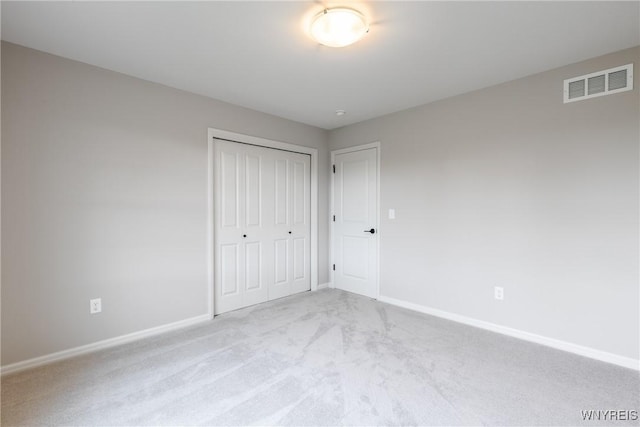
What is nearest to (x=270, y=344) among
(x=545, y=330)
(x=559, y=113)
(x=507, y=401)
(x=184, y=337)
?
(x=184, y=337)

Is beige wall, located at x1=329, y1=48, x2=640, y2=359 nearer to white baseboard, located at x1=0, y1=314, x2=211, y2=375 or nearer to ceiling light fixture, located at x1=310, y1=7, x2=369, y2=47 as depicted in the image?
ceiling light fixture, located at x1=310, y1=7, x2=369, y2=47

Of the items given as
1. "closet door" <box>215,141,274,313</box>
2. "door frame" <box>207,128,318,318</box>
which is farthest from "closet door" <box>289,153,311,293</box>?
"closet door" <box>215,141,274,313</box>

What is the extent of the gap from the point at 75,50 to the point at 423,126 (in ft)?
10.7

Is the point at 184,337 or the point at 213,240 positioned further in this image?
the point at 213,240

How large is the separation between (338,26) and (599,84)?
6.99 ft

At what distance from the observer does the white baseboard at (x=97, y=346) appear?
6.97ft

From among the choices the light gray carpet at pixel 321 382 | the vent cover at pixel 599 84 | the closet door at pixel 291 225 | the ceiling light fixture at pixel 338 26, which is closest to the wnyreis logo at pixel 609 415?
the light gray carpet at pixel 321 382

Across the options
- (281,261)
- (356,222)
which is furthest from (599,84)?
(281,261)

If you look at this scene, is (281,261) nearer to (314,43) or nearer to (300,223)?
(300,223)

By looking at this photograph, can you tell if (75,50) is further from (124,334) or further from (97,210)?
(124,334)

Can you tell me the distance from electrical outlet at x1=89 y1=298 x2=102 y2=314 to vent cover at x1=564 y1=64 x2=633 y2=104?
4249 millimetres

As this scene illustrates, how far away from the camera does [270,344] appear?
8.32 ft

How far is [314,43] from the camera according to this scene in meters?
2.12

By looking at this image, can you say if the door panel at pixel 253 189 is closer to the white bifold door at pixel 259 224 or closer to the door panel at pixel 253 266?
the white bifold door at pixel 259 224
